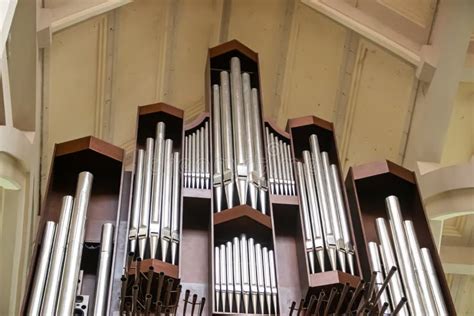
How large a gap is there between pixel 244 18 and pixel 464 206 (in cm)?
289

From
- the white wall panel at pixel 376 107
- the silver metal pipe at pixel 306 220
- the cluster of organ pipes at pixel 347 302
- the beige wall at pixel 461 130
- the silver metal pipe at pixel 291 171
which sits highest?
the white wall panel at pixel 376 107

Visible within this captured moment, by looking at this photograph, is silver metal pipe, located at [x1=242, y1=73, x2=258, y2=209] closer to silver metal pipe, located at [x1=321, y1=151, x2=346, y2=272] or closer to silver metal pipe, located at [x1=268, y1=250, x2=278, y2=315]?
silver metal pipe, located at [x1=268, y1=250, x2=278, y2=315]

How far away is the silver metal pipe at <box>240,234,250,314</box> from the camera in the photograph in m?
4.95

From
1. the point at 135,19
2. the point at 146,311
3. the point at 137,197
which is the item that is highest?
the point at 135,19

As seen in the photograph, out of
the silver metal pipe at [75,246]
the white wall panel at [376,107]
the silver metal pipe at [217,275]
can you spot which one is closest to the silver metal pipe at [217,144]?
the silver metal pipe at [217,275]

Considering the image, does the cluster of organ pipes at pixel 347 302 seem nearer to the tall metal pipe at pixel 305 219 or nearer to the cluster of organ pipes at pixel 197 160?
the tall metal pipe at pixel 305 219

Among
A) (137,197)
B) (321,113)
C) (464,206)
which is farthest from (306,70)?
(137,197)

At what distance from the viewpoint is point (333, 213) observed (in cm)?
579

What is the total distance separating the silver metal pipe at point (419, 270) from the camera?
514 cm

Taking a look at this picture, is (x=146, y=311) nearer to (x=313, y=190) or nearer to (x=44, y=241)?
(x=44, y=241)

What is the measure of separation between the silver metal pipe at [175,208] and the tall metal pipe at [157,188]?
9 centimetres

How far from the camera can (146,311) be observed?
4.66m

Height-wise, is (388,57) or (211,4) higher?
(211,4)

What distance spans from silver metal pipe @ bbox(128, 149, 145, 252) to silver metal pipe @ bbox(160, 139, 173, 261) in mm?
159
